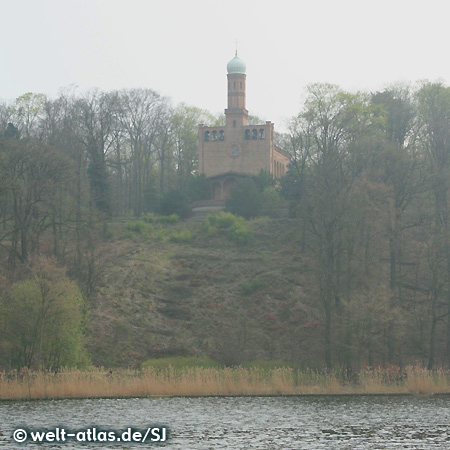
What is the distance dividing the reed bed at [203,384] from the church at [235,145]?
5131 centimetres

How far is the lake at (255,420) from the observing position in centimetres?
2084

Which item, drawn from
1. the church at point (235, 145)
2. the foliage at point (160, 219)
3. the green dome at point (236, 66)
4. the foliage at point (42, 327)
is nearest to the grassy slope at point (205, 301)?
the foliage at point (160, 219)

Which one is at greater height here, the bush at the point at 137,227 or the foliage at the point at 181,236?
the bush at the point at 137,227

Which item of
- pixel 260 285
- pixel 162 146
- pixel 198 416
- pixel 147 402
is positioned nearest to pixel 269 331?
pixel 260 285

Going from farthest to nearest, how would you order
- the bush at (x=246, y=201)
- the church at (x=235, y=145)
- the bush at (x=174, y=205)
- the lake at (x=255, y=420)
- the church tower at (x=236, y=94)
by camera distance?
1. the church tower at (x=236, y=94)
2. the church at (x=235, y=145)
3. the bush at (x=174, y=205)
4. the bush at (x=246, y=201)
5. the lake at (x=255, y=420)

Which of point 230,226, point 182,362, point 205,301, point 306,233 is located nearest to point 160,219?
point 230,226

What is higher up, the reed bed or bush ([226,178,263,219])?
bush ([226,178,263,219])

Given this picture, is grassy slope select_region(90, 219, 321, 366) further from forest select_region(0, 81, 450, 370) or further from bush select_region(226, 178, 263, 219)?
bush select_region(226, 178, 263, 219)

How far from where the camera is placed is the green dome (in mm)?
87312

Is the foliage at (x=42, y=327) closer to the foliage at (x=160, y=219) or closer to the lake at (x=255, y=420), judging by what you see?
the lake at (x=255, y=420)

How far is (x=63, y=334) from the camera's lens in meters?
35.9

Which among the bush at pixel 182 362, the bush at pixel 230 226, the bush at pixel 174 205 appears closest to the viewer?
the bush at pixel 182 362

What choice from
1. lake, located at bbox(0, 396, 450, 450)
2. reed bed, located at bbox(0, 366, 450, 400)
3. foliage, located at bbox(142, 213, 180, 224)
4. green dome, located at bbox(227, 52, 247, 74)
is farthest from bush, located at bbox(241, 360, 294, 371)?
green dome, located at bbox(227, 52, 247, 74)

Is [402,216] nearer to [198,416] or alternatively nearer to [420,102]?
[420,102]
